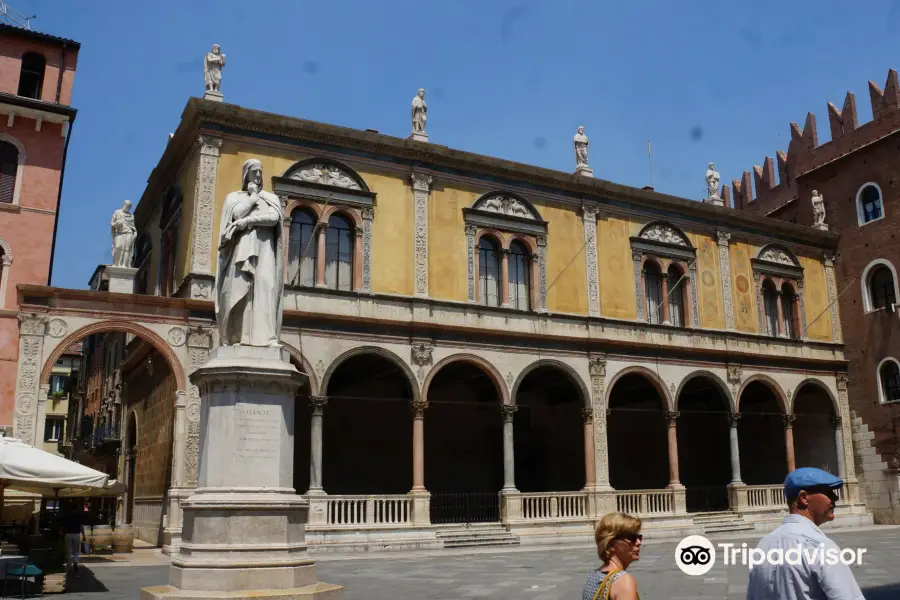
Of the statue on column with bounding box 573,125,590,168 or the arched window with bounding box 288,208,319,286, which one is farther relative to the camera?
the statue on column with bounding box 573,125,590,168

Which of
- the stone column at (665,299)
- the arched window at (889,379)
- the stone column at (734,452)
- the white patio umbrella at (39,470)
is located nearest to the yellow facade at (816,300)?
the arched window at (889,379)

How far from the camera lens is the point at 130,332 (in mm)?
18969

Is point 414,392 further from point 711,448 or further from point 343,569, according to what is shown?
point 711,448

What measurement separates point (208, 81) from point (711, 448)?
876 inches

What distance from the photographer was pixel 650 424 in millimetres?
30531

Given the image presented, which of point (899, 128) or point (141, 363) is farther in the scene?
point (899, 128)

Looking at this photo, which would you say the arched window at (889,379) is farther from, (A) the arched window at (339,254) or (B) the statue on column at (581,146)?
(A) the arched window at (339,254)

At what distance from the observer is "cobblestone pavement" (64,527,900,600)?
11547 mm

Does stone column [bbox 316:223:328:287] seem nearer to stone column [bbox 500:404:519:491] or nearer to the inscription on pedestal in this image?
stone column [bbox 500:404:519:491]

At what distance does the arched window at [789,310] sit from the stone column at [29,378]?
23903 mm

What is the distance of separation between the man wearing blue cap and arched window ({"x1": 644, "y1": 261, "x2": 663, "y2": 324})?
23446mm

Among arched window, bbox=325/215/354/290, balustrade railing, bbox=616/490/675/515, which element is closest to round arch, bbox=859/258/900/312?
balustrade railing, bbox=616/490/675/515

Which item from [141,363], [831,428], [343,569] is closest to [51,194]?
[141,363]

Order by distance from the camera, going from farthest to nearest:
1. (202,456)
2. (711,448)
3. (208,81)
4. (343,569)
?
(711,448) < (208,81) < (343,569) < (202,456)
